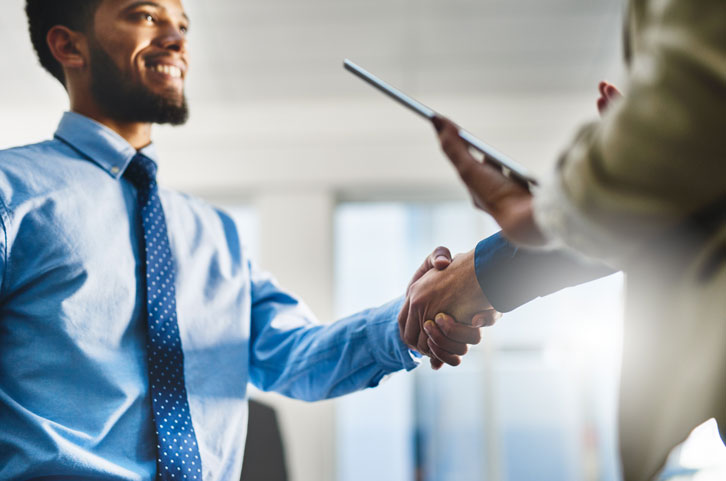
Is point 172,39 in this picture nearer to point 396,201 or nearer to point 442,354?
point 442,354

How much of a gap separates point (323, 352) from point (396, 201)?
2.69 metres

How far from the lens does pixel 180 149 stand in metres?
3.63

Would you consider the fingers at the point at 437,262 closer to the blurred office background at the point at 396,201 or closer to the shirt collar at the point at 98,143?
the shirt collar at the point at 98,143

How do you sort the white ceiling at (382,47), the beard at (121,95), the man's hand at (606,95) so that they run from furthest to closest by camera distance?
the white ceiling at (382,47)
the beard at (121,95)
the man's hand at (606,95)

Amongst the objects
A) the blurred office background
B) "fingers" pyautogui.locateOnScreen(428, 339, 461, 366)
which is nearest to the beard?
"fingers" pyautogui.locateOnScreen(428, 339, 461, 366)

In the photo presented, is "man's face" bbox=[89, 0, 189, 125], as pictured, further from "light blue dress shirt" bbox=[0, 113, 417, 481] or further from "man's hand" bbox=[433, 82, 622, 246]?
"man's hand" bbox=[433, 82, 622, 246]

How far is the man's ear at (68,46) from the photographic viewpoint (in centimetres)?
115

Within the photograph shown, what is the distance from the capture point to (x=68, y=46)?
1.16 meters

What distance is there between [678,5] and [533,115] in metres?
3.26

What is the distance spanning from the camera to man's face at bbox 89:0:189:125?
1.12 meters

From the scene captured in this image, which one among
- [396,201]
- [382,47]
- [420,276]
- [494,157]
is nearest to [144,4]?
[420,276]

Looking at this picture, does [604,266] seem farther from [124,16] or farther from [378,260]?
[378,260]

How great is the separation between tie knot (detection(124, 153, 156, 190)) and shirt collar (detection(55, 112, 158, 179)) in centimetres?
1

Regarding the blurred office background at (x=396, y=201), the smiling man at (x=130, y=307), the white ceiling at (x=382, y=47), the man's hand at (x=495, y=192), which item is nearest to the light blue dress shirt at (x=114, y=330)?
the smiling man at (x=130, y=307)
